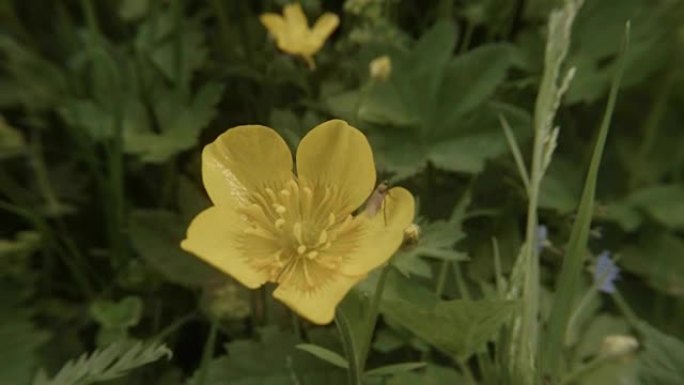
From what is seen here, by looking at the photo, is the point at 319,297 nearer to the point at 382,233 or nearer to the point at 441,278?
the point at 382,233

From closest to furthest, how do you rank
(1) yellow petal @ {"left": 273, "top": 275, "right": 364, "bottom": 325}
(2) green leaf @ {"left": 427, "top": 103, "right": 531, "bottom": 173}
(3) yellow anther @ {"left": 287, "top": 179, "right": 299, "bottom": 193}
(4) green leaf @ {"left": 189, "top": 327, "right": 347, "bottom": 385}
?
(1) yellow petal @ {"left": 273, "top": 275, "right": 364, "bottom": 325} → (3) yellow anther @ {"left": 287, "top": 179, "right": 299, "bottom": 193} → (4) green leaf @ {"left": 189, "top": 327, "right": 347, "bottom": 385} → (2) green leaf @ {"left": 427, "top": 103, "right": 531, "bottom": 173}

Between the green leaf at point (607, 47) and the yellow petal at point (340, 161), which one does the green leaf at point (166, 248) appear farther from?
the green leaf at point (607, 47)

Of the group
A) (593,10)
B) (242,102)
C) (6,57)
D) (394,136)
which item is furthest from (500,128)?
(6,57)

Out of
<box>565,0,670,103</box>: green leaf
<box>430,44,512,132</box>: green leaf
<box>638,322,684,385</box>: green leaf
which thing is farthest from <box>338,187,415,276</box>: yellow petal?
<box>565,0,670,103</box>: green leaf

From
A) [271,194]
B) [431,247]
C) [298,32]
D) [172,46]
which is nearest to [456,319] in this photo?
[431,247]

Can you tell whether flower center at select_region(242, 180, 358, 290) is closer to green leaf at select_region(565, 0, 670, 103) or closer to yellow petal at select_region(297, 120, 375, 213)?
yellow petal at select_region(297, 120, 375, 213)
